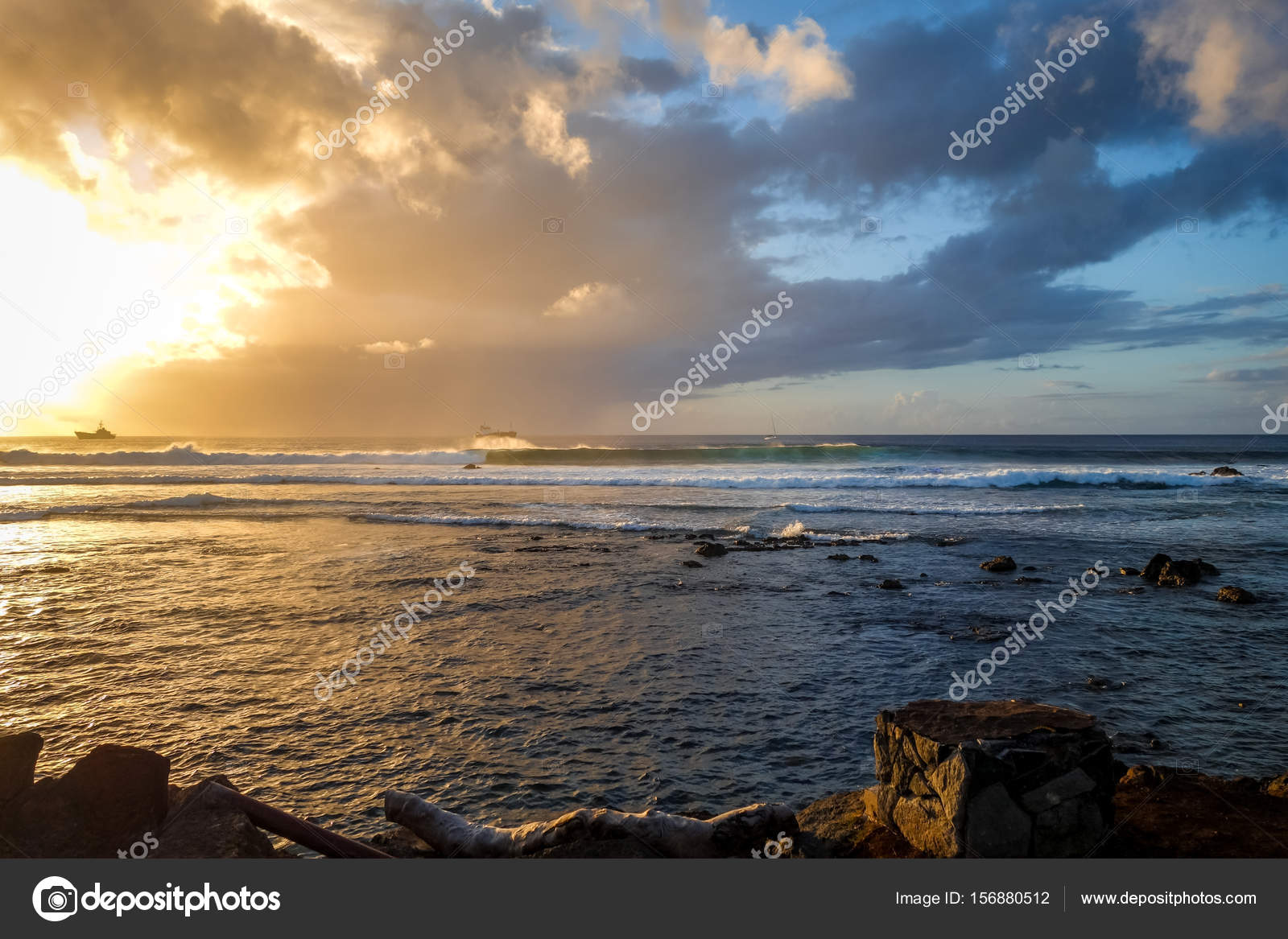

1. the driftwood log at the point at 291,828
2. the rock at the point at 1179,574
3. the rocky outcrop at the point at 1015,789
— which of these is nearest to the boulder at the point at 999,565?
the rock at the point at 1179,574

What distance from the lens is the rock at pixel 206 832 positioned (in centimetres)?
363

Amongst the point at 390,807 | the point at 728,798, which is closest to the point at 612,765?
the point at 728,798

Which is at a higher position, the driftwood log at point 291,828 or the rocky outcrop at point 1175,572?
the driftwood log at point 291,828

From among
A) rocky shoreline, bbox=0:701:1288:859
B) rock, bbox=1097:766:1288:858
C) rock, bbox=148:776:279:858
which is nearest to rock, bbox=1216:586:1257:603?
rock, bbox=1097:766:1288:858

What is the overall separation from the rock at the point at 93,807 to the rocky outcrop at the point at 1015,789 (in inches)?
192

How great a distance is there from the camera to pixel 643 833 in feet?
13.1

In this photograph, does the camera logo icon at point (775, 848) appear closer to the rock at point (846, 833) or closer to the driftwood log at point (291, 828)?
the rock at point (846, 833)

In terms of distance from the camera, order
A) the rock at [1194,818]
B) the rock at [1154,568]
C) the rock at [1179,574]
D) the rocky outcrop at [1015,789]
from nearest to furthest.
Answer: the rocky outcrop at [1015,789]
the rock at [1194,818]
the rock at [1179,574]
the rock at [1154,568]

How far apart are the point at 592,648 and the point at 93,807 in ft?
18.3

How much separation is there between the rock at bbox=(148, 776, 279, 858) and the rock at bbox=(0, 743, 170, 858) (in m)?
0.17

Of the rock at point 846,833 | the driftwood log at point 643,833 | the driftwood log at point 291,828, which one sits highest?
the driftwood log at point 291,828

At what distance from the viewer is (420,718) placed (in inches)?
254
